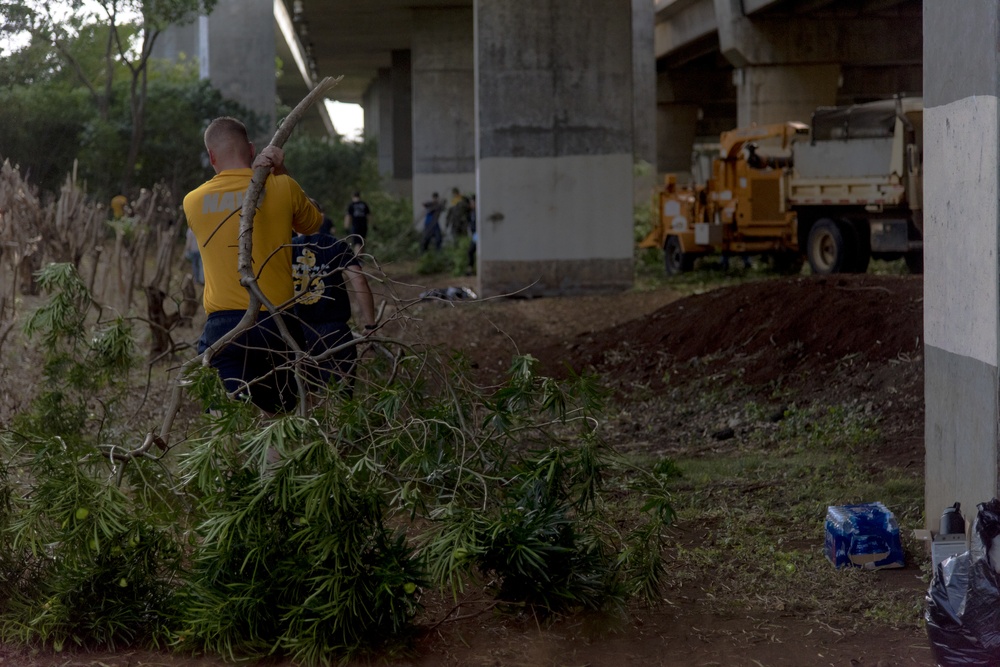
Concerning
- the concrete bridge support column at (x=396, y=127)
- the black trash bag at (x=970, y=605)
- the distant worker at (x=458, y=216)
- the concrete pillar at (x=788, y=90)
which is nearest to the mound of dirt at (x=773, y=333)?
the black trash bag at (x=970, y=605)

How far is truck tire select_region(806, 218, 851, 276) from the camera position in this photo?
17312mm

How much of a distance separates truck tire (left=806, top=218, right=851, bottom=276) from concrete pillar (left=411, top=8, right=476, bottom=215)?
14.9 metres

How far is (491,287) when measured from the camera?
17.9 meters

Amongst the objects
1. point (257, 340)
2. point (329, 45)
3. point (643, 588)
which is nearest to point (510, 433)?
point (643, 588)

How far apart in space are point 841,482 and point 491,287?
456 inches

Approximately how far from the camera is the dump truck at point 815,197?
1672cm

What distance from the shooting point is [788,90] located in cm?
2661

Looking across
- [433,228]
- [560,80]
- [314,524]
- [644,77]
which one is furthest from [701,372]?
[644,77]

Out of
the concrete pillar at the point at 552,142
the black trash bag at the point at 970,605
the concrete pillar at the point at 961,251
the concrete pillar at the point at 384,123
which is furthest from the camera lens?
the concrete pillar at the point at 384,123

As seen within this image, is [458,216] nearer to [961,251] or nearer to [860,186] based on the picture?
[860,186]

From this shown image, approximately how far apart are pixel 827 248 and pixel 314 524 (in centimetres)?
1540

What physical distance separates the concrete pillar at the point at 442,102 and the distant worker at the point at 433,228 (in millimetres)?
3609

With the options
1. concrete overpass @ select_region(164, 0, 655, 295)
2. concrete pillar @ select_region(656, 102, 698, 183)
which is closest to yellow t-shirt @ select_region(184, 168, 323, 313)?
concrete overpass @ select_region(164, 0, 655, 295)

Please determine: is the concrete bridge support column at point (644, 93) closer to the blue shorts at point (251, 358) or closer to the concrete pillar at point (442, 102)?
the concrete pillar at point (442, 102)
